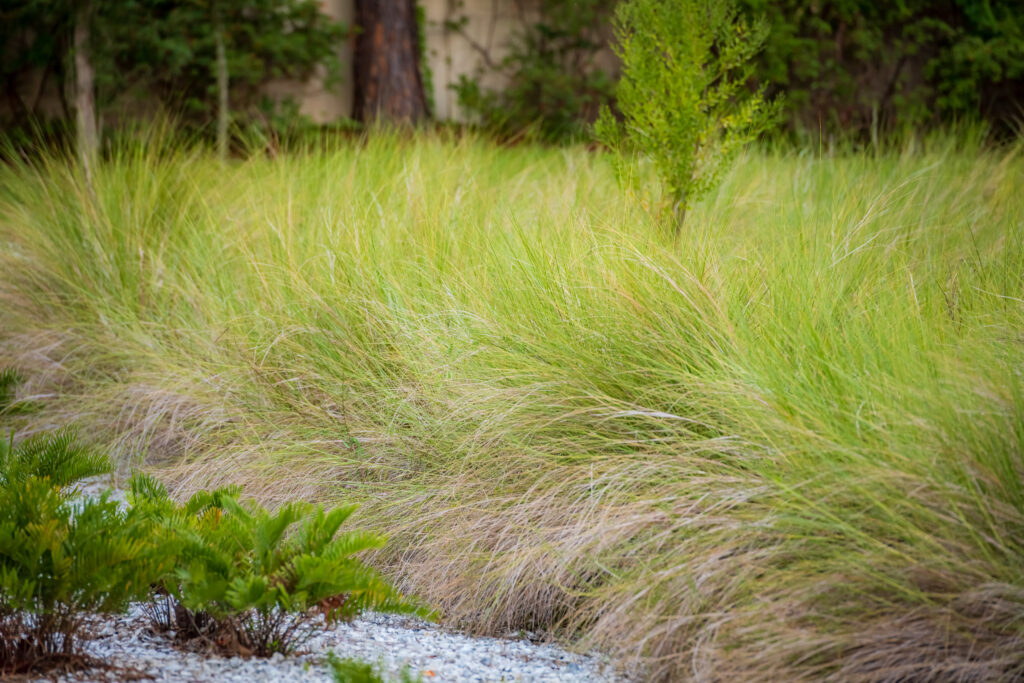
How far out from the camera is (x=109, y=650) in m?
1.97

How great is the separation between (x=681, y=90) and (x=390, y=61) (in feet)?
19.8

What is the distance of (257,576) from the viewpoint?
71.1 inches

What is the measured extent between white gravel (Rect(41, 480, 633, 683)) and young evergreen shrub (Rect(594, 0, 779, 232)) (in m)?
2.18

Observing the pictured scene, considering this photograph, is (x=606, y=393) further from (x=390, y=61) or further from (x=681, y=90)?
(x=390, y=61)

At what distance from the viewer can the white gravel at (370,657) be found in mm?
1863

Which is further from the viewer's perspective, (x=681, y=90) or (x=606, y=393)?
(x=681, y=90)

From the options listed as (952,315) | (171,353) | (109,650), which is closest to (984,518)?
(952,315)

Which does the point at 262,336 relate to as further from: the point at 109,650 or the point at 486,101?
the point at 486,101

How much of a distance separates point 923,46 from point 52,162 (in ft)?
30.5

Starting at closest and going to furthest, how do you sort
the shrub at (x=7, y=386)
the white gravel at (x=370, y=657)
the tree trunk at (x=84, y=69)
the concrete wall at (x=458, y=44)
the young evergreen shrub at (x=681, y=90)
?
1. the white gravel at (x=370, y=657)
2. the shrub at (x=7, y=386)
3. the young evergreen shrub at (x=681, y=90)
4. the tree trunk at (x=84, y=69)
5. the concrete wall at (x=458, y=44)

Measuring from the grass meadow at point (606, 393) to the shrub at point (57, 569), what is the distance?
72 centimetres

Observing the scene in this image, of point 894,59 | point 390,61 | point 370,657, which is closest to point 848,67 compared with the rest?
point 894,59

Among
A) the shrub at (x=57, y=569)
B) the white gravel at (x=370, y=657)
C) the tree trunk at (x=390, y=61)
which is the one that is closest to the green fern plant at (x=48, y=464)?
the shrub at (x=57, y=569)

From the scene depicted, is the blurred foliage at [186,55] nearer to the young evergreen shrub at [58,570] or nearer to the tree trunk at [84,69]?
the tree trunk at [84,69]
